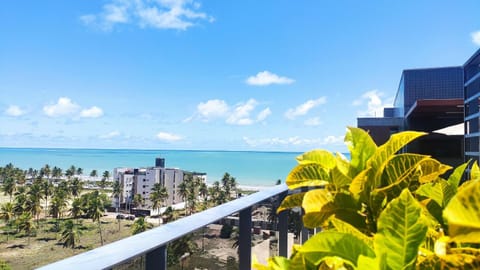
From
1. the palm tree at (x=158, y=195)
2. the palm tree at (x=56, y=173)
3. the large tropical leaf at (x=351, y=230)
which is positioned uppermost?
the large tropical leaf at (x=351, y=230)

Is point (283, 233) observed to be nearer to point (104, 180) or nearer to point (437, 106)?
point (437, 106)

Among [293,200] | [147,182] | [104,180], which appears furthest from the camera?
[104,180]

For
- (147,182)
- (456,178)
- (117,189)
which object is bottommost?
(117,189)

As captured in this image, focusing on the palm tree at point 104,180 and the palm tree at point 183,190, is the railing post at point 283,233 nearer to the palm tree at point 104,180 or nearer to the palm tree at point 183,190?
the palm tree at point 183,190

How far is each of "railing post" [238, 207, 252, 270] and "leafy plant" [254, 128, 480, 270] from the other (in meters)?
1.08

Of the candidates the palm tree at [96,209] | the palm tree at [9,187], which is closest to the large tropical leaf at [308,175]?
the palm tree at [96,209]

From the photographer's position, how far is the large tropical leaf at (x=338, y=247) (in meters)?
0.52

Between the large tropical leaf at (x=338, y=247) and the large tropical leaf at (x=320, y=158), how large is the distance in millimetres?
310

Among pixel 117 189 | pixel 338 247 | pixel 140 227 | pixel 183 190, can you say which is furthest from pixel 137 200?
pixel 338 247

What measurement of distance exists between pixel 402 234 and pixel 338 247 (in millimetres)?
102

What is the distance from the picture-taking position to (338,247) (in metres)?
0.53

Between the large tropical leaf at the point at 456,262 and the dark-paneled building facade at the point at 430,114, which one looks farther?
the dark-paneled building facade at the point at 430,114

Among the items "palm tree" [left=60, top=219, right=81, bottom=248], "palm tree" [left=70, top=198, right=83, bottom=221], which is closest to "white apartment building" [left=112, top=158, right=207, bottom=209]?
"palm tree" [left=70, top=198, right=83, bottom=221]

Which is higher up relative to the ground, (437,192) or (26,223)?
(437,192)
